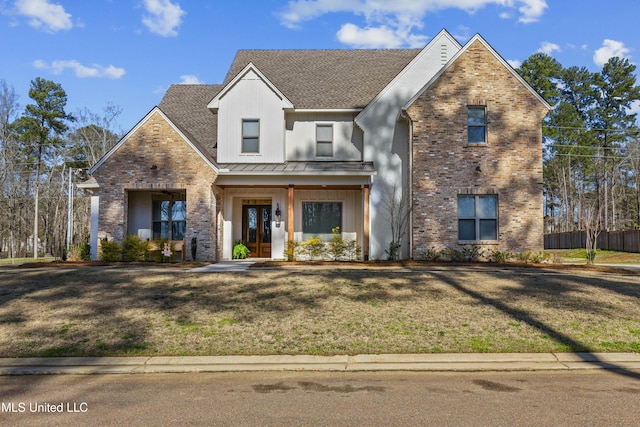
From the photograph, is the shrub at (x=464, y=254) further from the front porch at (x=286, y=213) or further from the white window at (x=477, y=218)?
the front porch at (x=286, y=213)

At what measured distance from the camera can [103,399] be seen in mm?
5848

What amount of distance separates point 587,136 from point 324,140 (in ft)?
136

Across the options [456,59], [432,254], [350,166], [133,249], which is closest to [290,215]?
[350,166]

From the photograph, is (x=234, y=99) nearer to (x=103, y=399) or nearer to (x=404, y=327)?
(x=404, y=327)

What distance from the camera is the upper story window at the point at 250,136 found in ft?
66.0

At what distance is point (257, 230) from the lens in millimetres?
21188

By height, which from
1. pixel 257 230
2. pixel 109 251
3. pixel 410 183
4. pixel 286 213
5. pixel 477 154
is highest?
pixel 477 154

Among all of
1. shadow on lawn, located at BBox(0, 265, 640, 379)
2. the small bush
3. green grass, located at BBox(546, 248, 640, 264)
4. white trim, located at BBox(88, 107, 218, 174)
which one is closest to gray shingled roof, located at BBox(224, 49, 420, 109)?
white trim, located at BBox(88, 107, 218, 174)

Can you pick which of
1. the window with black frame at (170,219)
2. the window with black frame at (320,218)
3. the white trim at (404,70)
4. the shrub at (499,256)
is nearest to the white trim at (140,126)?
the window with black frame at (170,219)

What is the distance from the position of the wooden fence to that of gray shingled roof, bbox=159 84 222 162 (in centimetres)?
2616

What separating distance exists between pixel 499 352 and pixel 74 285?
9.29 metres

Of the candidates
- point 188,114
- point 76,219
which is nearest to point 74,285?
point 188,114

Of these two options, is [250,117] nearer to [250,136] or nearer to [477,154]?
[250,136]

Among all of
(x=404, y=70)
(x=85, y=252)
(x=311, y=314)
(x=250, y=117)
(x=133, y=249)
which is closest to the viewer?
(x=311, y=314)
